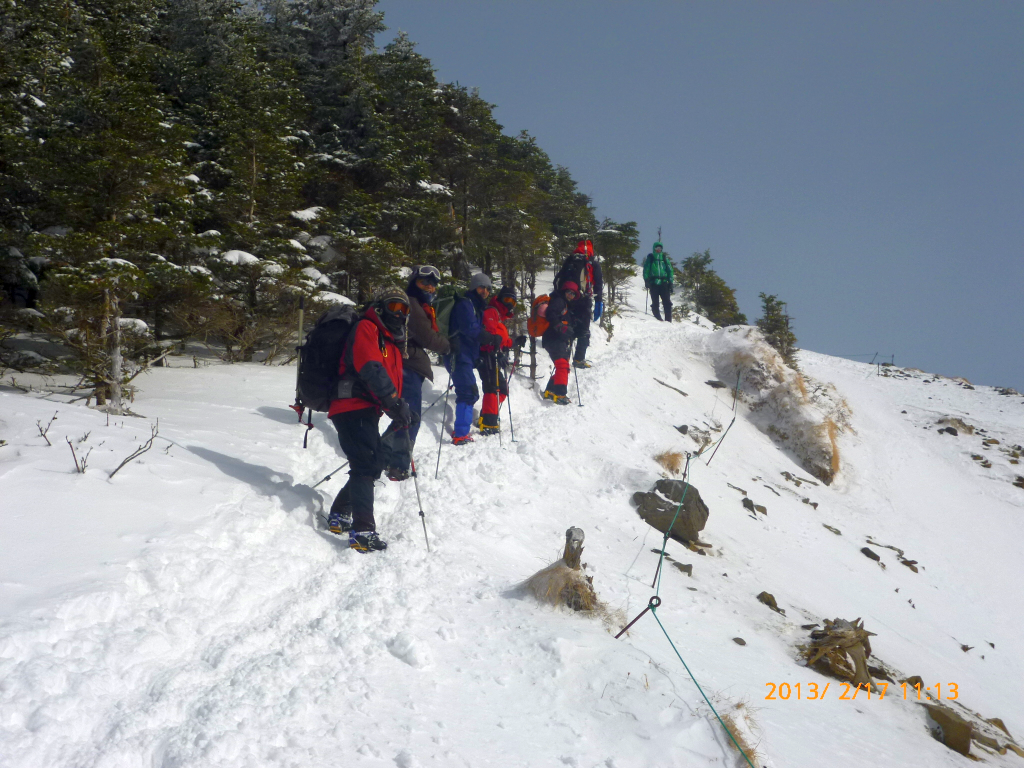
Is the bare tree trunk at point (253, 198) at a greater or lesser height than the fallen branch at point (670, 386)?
greater

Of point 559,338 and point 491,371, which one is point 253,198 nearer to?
point 559,338

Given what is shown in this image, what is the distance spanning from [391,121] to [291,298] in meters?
12.1

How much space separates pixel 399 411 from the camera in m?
5.71

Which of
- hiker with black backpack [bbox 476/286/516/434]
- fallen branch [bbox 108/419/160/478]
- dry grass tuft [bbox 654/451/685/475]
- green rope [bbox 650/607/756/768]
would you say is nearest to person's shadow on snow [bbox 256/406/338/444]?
hiker with black backpack [bbox 476/286/516/434]

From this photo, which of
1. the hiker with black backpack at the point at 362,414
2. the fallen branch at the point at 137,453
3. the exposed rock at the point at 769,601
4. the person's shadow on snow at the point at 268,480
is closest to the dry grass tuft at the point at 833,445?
the exposed rock at the point at 769,601

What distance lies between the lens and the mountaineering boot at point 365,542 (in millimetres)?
5262

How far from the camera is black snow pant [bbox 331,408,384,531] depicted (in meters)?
5.32

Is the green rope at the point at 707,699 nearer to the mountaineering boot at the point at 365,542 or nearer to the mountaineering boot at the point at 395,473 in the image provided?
the mountaineering boot at the point at 365,542

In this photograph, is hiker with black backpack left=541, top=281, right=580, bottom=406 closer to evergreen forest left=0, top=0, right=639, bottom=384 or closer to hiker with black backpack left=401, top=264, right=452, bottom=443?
hiker with black backpack left=401, top=264, right=452, bottom=443

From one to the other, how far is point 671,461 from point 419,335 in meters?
5.47

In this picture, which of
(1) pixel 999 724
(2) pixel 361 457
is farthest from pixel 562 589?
(1) pixel 999 724

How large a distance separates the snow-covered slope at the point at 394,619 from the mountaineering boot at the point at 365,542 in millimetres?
105
